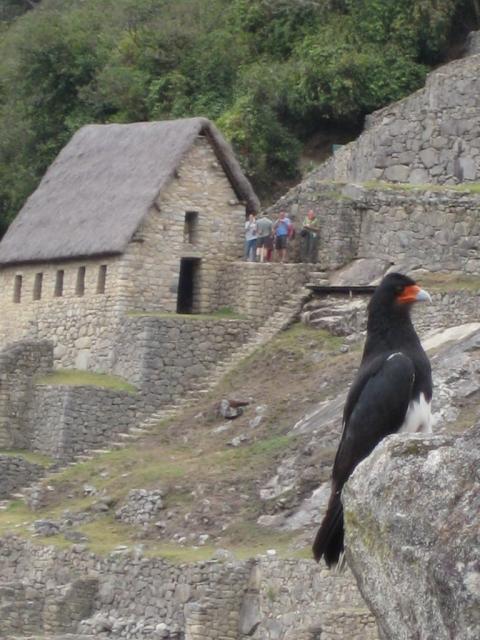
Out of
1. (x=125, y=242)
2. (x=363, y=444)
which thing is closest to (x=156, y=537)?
(x=125, y=242)

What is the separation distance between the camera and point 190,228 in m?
37.9

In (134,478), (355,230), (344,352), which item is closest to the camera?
(134,478)

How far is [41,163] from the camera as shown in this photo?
50.8 meters

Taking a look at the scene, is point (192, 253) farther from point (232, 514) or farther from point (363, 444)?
point (363, 444)

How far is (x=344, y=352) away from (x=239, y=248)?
521cm

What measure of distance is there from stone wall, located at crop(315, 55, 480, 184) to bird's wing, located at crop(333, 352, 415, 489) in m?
24.9

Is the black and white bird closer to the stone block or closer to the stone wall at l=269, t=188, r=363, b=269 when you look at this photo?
the stone wall at l=269, t=188, r=363, b=269

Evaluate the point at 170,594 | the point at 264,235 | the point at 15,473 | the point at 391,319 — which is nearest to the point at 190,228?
the point at 264,235

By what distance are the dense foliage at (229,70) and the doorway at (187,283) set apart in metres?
8.44

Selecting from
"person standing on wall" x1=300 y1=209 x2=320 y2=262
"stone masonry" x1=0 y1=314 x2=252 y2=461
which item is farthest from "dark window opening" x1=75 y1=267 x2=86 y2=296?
"person standing on wall" x1=300 y1=209 x2=320 y2=262

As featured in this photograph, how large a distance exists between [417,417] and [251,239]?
24.1 metres

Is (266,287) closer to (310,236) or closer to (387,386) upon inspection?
(310,236)

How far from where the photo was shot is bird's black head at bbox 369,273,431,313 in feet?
46.1

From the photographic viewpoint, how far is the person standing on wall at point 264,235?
37.3 m
